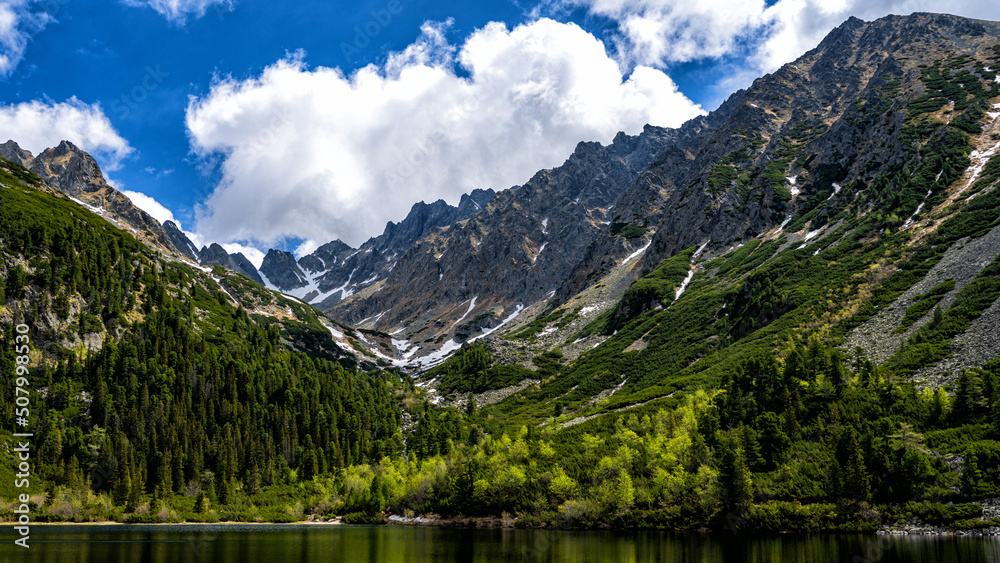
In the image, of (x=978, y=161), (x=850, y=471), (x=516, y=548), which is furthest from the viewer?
(x=978, y=161)

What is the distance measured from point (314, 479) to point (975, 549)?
131999 millimetres

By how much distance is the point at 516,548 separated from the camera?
62031mm

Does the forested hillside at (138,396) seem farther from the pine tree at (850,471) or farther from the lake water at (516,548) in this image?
the pine tree at (850,471)

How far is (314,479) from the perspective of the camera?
14088cm

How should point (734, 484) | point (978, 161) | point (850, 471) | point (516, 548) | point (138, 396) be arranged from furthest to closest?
point (978, 161) < point (138, 396) < point (734, 484) < point (850, 471) < point (516, 548)

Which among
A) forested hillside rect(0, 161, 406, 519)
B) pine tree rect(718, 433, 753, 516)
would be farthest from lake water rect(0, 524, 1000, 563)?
forested hillside rect(0, 161, 406, 519)

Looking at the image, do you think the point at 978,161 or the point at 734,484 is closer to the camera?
the point at 734,484

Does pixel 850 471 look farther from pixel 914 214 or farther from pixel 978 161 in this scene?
pixel 978 161

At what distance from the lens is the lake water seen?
4697 centimetres

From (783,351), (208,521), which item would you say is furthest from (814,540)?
(208,521)

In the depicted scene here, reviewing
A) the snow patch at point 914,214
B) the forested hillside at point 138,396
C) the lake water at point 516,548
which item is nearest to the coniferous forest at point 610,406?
the forested hillside at point 138,396

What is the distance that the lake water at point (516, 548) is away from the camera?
4697 cm

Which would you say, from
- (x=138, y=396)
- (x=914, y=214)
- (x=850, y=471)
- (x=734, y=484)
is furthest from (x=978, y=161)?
(x=138, y=396)

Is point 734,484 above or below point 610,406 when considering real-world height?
below
